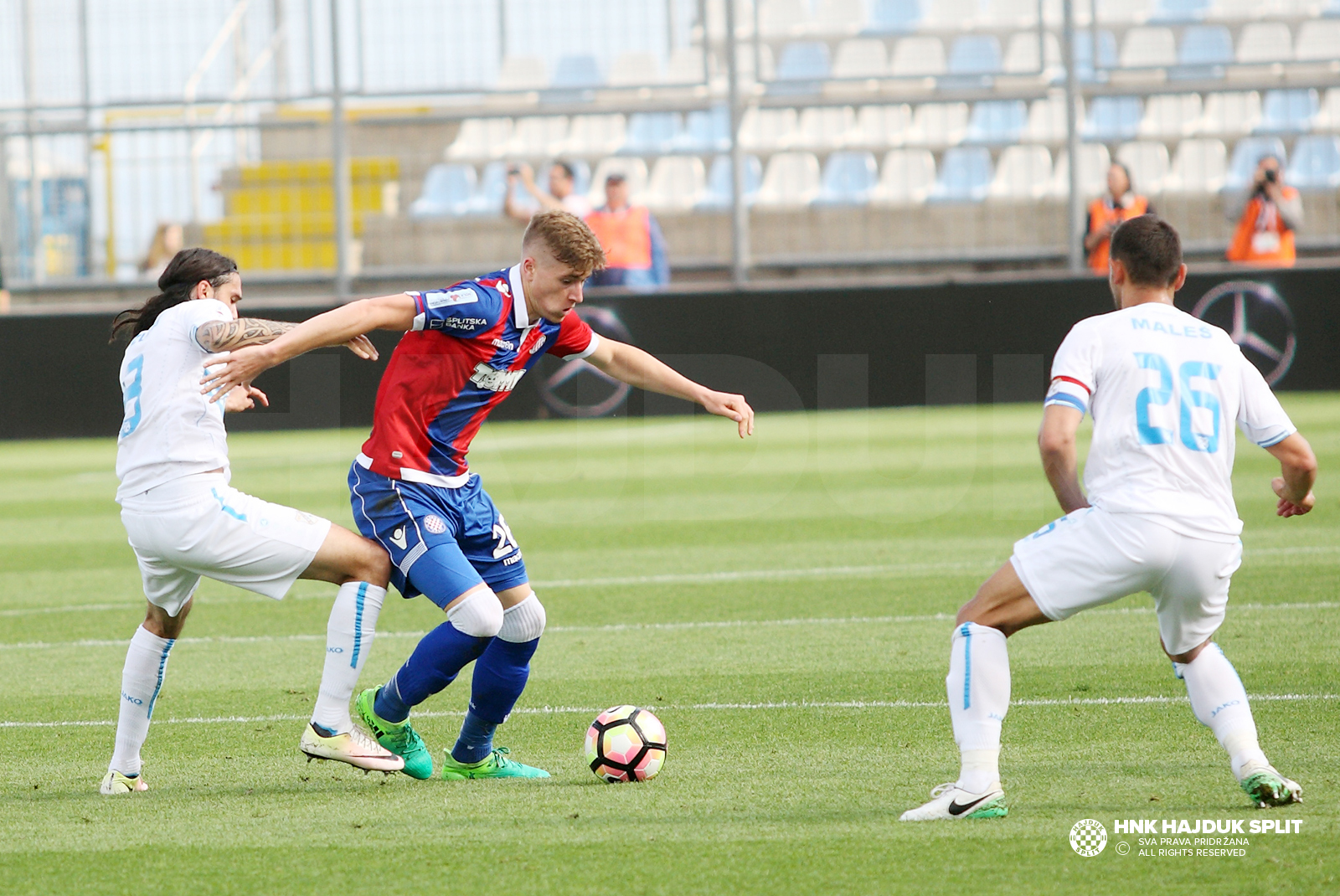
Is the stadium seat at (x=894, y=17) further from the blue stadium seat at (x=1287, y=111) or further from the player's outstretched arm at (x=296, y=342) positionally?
the player's outstretched arm at (x=296, y=342)

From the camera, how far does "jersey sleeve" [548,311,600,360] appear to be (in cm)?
525

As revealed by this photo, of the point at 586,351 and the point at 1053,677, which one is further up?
the point at 586,351

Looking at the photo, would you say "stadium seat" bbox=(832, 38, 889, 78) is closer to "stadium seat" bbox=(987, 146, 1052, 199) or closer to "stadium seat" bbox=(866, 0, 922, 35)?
"stadium seat" bbox=(866, 0, 922, 35)

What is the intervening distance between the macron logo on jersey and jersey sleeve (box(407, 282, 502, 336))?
0.54 ft

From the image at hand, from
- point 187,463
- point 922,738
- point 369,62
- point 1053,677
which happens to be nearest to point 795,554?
point 1053,677

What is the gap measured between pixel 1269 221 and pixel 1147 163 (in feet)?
6.96

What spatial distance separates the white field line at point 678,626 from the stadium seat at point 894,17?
1663cm

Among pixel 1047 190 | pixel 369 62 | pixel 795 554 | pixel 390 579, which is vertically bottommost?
pixel 795 554

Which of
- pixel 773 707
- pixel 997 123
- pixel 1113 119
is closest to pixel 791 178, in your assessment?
pixel 997 123

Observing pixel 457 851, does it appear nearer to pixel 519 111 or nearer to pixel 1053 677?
pixel 1053 677

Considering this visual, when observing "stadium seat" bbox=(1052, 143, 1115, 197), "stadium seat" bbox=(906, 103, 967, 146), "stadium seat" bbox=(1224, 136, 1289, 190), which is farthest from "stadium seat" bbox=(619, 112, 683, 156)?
"stadium seat" bbox=(1224, 136, 1289, 190)

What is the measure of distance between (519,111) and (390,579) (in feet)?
47.5

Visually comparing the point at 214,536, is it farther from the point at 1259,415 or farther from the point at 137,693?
the point at 1259,415

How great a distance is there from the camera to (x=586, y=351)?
5.41m
